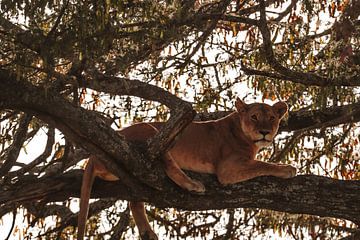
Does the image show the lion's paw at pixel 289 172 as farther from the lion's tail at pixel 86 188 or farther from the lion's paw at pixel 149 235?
the lion's tail at pixel 86 188

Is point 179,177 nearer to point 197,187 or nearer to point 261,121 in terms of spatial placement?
point 197,187

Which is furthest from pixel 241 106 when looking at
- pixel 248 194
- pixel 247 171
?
pixel 248 194

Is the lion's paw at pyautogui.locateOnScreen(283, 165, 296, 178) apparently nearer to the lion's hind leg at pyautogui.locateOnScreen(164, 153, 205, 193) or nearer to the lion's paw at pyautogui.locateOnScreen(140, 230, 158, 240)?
the lion's hind leg at pyautogui.locateOnScreen(164, 153, 205, 193)

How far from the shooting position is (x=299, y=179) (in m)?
6.41

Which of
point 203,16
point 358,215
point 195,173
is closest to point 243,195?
point 195,173

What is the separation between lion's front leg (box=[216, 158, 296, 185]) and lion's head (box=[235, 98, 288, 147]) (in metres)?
0.44

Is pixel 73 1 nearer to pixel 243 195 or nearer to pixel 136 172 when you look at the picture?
pixel 136 172

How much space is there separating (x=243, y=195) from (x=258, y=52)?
1552 millimetres

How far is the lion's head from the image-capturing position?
282 inches

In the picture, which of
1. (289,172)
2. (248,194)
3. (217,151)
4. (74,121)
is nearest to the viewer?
(74,121)

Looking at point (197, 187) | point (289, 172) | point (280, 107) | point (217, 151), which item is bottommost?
point (197, 187)

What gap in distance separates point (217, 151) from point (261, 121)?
1.39ft

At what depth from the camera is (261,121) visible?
7188mm

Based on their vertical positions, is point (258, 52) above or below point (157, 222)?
above
